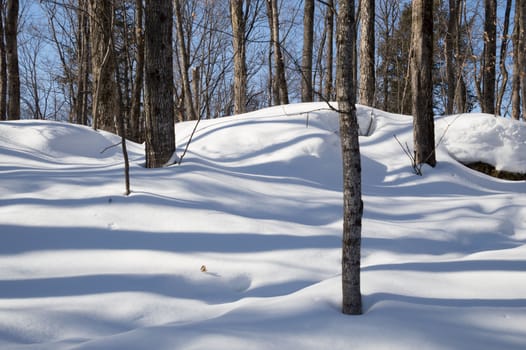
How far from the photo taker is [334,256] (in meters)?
3.10

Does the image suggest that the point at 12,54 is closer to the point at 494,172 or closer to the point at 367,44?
the point at 367,44

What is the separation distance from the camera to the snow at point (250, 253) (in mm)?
1764

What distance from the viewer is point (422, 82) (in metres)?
5.85

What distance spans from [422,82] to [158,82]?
403 centimetres

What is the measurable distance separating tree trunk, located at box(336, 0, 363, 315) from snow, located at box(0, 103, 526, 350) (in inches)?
8.6

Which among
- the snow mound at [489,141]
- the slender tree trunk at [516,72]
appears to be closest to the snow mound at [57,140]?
the snow mound at [489,141]

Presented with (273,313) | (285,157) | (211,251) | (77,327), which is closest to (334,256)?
(211,251)

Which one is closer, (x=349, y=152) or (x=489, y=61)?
(x=349, y=152)

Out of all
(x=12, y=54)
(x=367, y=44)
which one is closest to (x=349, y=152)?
(x=367, y=44)

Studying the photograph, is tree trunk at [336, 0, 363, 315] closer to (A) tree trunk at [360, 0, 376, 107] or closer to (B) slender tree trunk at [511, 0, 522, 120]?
(A) tree trunk at [360, 0, 376, 107]

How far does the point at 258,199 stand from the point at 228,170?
0.98 m

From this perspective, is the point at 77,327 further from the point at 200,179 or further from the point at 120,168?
the point at 120,168

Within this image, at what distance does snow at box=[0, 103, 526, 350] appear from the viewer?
1764mm

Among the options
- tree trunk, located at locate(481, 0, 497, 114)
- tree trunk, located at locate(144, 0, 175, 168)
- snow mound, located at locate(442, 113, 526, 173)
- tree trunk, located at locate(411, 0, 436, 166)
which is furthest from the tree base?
tree trunk, located at locate(481, 0, 497, 114)
